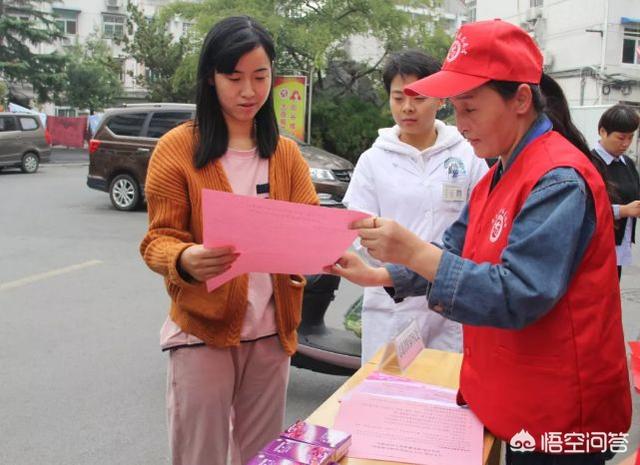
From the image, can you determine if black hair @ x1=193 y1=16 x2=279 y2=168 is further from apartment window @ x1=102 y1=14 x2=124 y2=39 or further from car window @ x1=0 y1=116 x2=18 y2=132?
apartment window @ x1=102 y1=14 x2=124 y2=39

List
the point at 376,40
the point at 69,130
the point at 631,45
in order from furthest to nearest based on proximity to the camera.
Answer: the point at 69,130 < the point at 631,45 < the point at 376,40

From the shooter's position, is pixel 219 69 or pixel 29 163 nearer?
pixel 219 69

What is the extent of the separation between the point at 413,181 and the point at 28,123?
17.6m

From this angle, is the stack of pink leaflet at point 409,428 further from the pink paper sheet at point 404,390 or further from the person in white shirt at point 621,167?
the person in white shirt at point 621,167

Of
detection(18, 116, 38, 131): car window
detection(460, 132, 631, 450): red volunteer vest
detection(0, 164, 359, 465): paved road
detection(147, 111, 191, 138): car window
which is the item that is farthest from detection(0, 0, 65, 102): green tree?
detection(460, 132, 631, 450): red volunteer vest

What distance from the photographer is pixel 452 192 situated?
8.32 feet

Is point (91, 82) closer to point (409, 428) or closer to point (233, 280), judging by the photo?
point (233, 280)

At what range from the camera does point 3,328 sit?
16.8ft

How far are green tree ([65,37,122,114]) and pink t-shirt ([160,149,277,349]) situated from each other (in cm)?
2876

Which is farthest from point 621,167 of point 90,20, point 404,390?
point 90,20

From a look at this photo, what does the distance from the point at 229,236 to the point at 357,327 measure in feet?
7.48

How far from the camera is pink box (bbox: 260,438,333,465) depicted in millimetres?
1438

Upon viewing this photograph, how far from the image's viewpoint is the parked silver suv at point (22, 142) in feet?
57.4

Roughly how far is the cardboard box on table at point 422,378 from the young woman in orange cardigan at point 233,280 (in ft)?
0.76
